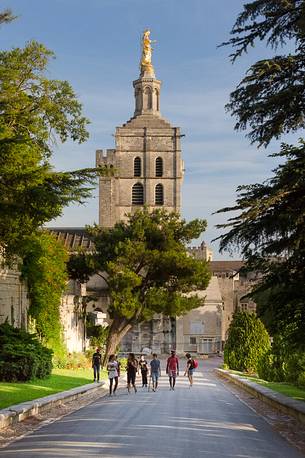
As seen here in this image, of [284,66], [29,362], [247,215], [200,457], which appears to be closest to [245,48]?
[284,66]

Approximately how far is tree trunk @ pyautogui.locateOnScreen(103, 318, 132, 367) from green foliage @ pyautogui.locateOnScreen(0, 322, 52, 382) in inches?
809

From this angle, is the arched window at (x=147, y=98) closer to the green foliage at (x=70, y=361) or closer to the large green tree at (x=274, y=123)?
the green foliage at (x=70, y=361)

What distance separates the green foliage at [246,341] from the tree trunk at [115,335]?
895 cm

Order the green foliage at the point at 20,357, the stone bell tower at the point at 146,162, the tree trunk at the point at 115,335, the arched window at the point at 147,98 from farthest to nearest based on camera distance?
1. the arched window at the point at 147,98
2. the stone bell tower at the point at 146,162
3. the tree trunk at the point at 115,335
4. the green foliage at the point at 20,357

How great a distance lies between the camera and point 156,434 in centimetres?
1407

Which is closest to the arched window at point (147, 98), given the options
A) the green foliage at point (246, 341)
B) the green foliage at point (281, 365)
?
the green foliage at point (246, 341)

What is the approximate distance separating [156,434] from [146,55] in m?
98.5

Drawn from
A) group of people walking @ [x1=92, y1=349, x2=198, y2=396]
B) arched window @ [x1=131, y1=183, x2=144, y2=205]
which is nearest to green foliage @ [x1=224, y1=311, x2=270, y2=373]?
group of people walking @ [x1=92, y1=349, x2=198, y2=396]

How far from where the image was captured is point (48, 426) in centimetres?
1625

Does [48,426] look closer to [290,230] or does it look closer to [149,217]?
[290,230]

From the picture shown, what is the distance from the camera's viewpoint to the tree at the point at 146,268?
163ft

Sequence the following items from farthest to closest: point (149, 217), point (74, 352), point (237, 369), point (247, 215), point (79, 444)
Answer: point (149, 217)
point (74, 352)
point (237, 369)
point (247, 215)
point (79, 444)

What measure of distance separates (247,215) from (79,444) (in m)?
5.86

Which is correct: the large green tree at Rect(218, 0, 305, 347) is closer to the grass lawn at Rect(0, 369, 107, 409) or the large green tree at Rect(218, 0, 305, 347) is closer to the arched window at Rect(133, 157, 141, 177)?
the grass lawn at Rect(0, 369, 107, 409)
